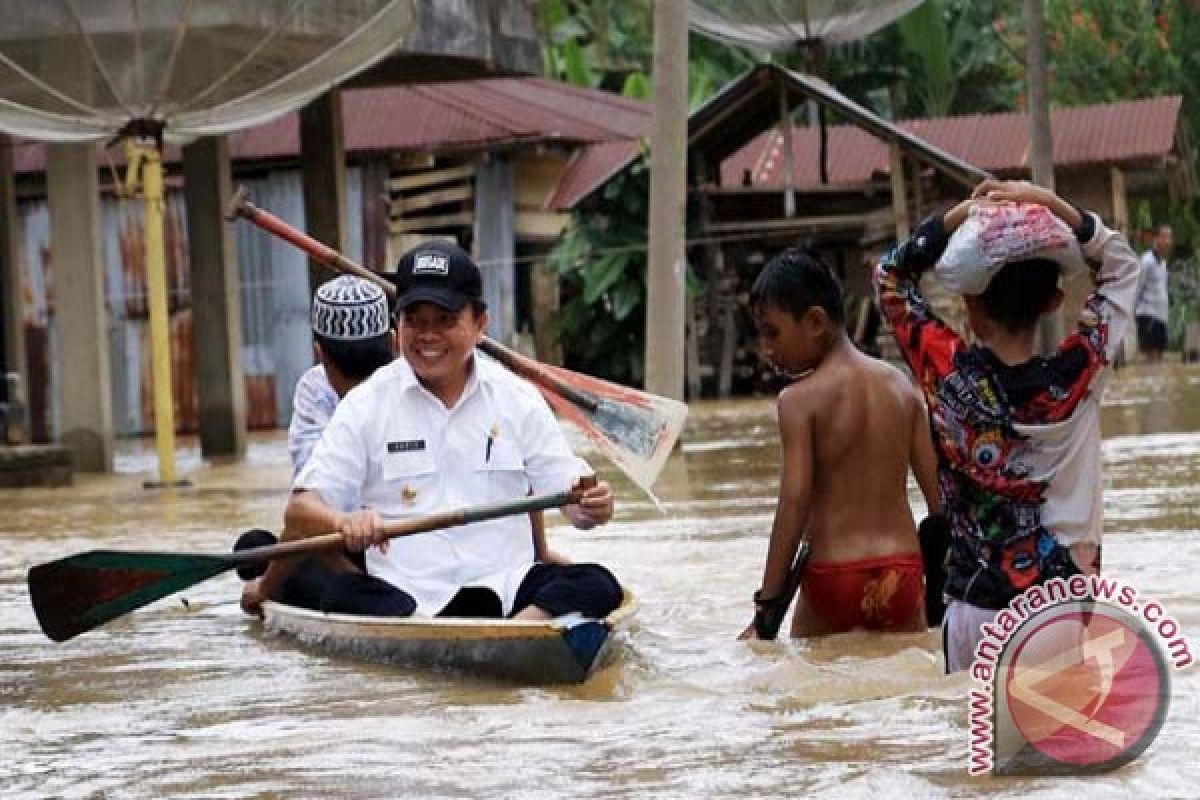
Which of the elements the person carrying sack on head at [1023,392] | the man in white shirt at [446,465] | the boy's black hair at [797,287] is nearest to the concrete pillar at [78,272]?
the man in white shirt at [446,465]

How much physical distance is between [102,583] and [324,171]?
13.1 metres

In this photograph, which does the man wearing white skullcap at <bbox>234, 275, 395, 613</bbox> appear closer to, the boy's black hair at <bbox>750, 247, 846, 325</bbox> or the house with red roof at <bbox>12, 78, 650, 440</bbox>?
the boy's black hair at <bbox>750, 247, 846, 325</bbox>

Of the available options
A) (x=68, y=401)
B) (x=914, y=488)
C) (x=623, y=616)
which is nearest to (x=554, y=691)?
(x=623, y=616)

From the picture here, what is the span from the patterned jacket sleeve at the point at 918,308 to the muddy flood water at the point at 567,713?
838mm

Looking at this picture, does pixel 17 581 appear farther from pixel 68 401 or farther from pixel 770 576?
pixel 68 401

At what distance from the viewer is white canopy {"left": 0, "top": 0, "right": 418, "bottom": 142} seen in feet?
47.8

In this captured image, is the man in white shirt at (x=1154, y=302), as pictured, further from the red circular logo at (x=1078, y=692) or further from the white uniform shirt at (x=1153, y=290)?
the red circular logo at (x=1078, y=692)

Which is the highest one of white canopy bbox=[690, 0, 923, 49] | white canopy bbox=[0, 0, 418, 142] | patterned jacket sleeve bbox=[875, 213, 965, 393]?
white canopy bbox=[690, 0, 923, 49]

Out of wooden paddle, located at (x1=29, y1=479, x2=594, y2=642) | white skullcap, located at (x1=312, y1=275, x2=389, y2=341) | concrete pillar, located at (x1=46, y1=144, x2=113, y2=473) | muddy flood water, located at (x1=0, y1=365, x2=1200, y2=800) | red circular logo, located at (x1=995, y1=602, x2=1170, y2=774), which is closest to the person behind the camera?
red circular logo, located at (x1=995, y1=602, x2=1170, y2=774)

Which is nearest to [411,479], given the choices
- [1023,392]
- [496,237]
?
[1023,392]

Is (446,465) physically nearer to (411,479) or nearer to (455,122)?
(411,479)

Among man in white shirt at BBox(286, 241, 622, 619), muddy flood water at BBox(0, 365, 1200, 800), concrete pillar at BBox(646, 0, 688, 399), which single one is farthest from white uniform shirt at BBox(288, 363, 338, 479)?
concrete pillar at BBox(646, 0, 688, 399)

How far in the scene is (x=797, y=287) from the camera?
Answer: 6547 millimetres

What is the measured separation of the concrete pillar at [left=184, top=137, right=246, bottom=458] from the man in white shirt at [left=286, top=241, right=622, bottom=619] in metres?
12.1
